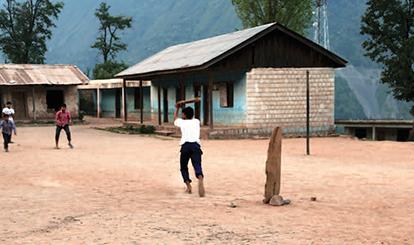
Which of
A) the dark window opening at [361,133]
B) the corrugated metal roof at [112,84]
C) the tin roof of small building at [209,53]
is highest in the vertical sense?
the tin roof of small building at [209,53]

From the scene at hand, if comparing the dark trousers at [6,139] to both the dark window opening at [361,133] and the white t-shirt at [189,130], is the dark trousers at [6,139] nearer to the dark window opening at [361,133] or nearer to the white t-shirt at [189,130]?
the white t-shirt at [189,130]

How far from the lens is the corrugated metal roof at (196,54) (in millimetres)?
22672

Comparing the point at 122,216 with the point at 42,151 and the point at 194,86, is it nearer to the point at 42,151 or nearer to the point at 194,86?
the point at 42,151

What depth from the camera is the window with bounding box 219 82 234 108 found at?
24222mm

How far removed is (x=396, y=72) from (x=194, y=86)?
32.5 feet

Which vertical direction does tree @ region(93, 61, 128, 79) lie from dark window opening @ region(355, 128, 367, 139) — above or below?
above

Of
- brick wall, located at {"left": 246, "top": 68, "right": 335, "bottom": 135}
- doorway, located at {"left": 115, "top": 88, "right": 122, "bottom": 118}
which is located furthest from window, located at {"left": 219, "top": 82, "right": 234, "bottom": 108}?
doorway, located at {"left": 115, "top": 88, "right": 122, "bottom": 118}

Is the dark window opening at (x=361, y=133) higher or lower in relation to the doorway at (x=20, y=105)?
lower

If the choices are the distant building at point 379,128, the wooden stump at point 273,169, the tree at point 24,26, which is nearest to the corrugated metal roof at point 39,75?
the tree at point 24,26

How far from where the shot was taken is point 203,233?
20.7 feet

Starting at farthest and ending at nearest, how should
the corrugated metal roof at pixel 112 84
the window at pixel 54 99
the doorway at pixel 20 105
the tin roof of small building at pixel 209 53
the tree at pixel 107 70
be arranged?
the tree at pixel 107 70 < the corrugated metal roof at pixel 112 84 < the window at pixel 54 99 < the doorway at pixel 20 105 < the tin roof of small building at pixel 209 53

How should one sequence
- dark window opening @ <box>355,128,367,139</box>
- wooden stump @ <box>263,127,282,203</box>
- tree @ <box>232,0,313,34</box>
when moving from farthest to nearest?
tree @ <box>232,0,313,34</box>, dark window opening @ <box>355,128,367,139</box>, wooden stump @ <box>263,127,282,203</box>

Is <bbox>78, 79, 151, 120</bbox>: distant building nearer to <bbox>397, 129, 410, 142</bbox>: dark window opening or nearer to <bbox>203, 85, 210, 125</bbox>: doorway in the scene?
<bbox>203, 85, 210, 125</bbox>: doorway

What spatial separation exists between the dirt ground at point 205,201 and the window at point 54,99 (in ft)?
69.1
